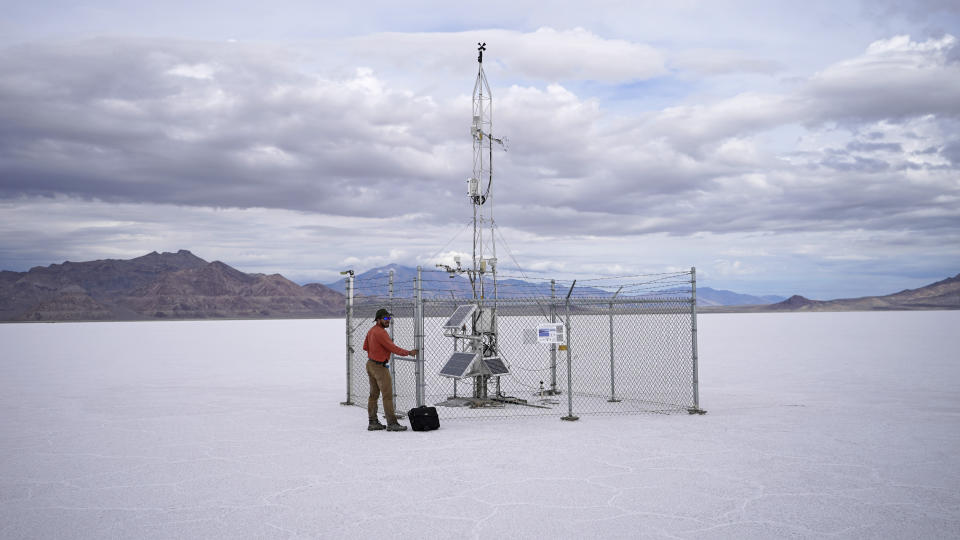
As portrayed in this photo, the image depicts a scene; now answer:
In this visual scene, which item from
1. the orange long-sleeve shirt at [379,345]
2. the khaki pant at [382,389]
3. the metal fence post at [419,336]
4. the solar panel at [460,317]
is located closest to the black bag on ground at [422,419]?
the khaki pant at [382,389]

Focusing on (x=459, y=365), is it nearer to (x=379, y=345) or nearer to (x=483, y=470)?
(x=379, y=345)

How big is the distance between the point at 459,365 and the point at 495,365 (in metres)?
1.00

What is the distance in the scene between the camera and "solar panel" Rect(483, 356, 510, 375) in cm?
1465

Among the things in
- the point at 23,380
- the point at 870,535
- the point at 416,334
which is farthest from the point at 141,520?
the point at 23,380

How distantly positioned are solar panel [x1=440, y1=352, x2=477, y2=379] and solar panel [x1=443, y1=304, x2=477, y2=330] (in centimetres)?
60

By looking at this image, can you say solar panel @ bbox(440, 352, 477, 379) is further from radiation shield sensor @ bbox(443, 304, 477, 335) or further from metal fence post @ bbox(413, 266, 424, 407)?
metal fence post @ bbox(413, 266, 424, 407)

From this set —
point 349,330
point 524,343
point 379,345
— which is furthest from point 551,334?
point 349,330

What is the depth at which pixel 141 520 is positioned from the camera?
7.29m

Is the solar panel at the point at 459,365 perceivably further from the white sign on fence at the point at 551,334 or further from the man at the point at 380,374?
the man at the point at 380,374

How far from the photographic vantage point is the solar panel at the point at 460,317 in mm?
14219

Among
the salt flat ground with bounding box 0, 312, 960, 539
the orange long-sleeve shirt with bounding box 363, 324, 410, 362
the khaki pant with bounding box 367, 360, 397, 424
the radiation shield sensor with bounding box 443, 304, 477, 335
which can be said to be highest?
the radiation shield sensor with bounding box 443, 304, 477, 335

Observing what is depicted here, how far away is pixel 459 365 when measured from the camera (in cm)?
1409

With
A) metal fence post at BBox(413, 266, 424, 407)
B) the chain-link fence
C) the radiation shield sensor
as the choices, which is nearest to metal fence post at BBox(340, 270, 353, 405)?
the chain-link fence

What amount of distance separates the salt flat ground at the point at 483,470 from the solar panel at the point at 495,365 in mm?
1652
